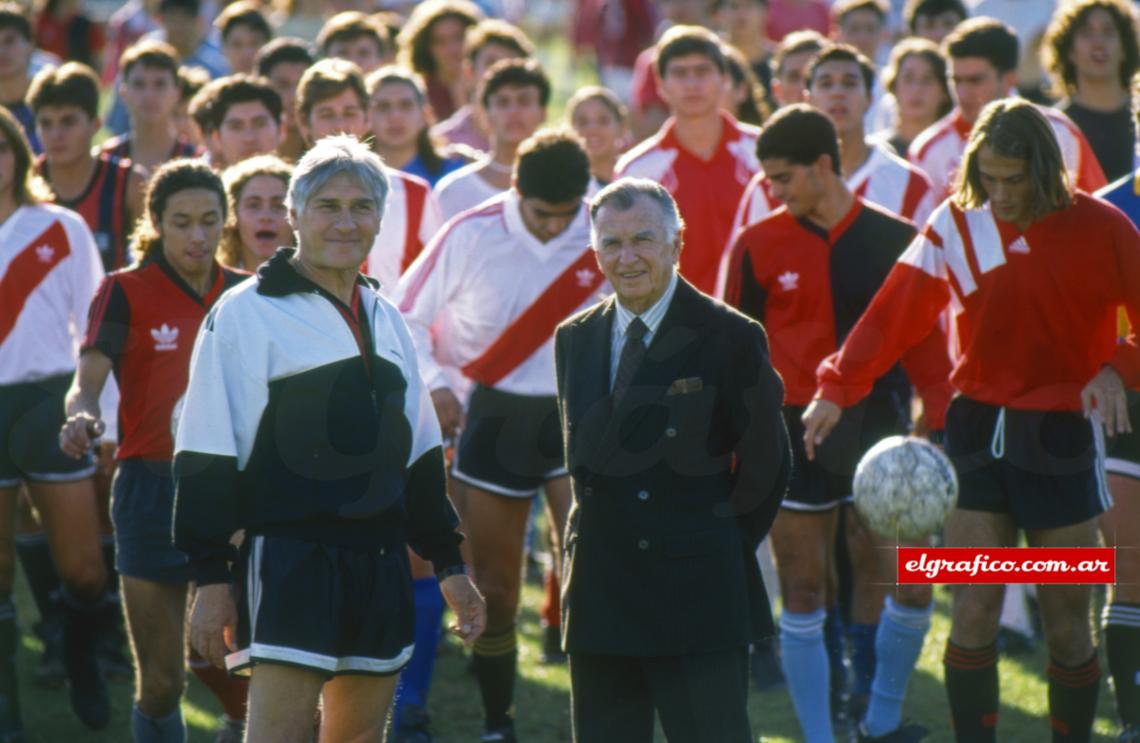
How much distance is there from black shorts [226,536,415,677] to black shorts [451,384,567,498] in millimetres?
2078

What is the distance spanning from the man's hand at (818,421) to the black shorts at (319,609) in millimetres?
1826

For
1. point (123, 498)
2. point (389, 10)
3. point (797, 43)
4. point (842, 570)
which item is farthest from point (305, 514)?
point (389, 10)

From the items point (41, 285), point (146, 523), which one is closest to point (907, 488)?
point (146, 523)

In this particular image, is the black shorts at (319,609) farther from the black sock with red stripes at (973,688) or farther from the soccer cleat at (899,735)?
the soccer cleat at (899,735)

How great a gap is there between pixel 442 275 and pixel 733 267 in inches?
45.1

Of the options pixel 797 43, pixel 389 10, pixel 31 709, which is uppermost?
pixel 389 10

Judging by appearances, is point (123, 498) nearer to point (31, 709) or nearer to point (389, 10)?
point (31, 709)

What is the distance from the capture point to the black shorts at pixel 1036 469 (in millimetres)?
5496

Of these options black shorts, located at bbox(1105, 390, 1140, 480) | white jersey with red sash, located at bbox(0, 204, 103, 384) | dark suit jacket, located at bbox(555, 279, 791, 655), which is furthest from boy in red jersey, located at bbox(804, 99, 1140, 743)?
white jersey with red sash, located at bbox(0, 204, 103, 384)

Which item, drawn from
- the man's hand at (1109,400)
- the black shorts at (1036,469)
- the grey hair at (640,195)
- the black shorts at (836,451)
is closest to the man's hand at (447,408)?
the black shorts at (836,451)

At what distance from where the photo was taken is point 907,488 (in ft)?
17.9

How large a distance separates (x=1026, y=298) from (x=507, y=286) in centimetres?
210

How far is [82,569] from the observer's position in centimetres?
671

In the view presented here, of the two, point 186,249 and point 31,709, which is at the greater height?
point 186,249
